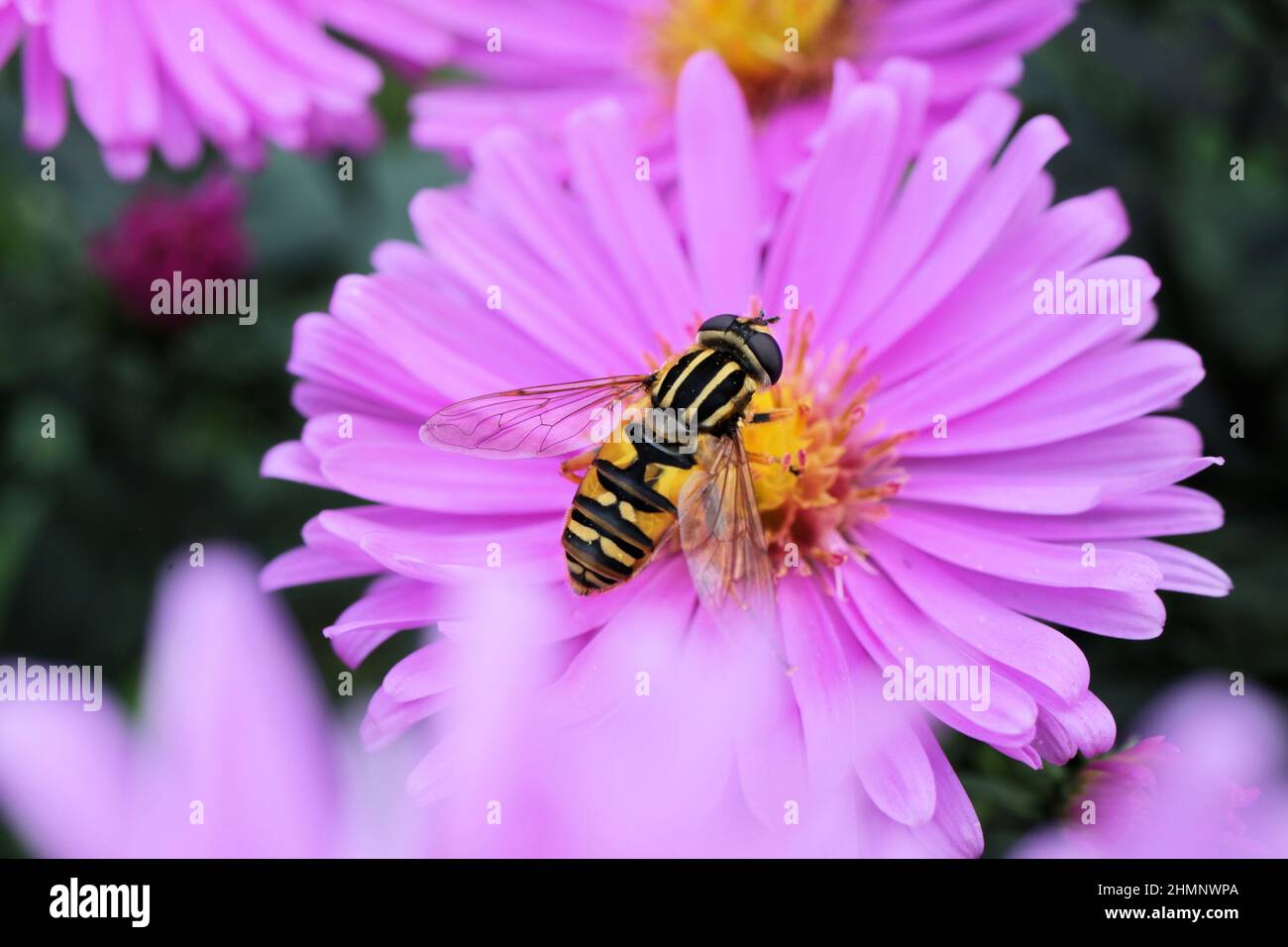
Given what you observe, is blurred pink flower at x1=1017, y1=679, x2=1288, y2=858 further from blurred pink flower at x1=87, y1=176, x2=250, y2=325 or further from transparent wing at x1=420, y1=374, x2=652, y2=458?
blurred pink flower at x1=87, y1=176, x2=250, y2=325

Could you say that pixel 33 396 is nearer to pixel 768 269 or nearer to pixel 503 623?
pixel 768 269

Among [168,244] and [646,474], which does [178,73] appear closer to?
[168,244]

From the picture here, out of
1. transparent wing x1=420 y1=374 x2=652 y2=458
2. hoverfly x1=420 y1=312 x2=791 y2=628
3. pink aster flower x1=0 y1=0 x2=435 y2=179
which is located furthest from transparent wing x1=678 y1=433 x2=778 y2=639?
pink aster flower x1=0 y1=0 x2=435 y2=179

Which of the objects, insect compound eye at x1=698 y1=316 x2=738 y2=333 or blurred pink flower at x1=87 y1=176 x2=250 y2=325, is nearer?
insect compound eye at x1=698 y1=316 x2=738 y2=333

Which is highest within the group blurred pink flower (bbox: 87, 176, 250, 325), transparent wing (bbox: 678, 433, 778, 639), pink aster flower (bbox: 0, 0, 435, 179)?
pink aster flower (bbox: 0, 0, 435, 179)

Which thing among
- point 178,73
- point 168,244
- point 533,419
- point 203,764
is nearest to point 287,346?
point 168,244

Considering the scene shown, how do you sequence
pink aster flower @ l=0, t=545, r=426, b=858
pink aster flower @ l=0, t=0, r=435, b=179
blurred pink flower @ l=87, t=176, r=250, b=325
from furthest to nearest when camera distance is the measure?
blurred pink flower @ l=87, t=176, r=250, b=325 < pink aster flower @ l=0, t=0, r=435, b=179 < pink aster flower @ l=0, t=545, r=426, b=858

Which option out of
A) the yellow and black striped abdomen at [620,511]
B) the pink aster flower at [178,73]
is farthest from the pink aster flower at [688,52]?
the yellow and black striped abdomen at [620,511]
